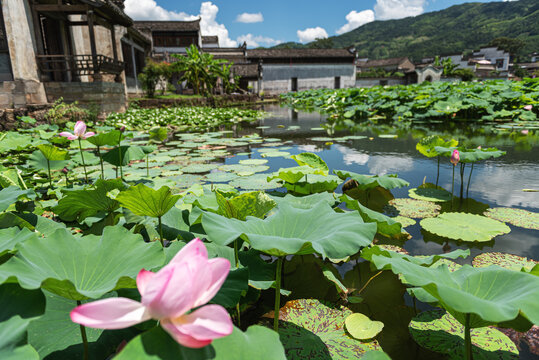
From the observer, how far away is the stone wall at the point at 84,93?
6738 mm

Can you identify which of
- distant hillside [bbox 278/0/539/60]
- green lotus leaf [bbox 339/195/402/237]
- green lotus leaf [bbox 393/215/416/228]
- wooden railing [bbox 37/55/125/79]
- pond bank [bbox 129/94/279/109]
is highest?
distant hillside [bbox 278/0/539/60]

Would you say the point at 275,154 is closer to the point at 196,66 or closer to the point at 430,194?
the point at 430,194

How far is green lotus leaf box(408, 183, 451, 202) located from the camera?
209 centimetres

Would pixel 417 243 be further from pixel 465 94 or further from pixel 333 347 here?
pixel 465 94

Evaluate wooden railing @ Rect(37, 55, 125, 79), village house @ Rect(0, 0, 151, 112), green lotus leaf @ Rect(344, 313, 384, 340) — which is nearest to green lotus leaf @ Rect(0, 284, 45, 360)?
green lotus leaf @ Rect(344, 313, 384, 340)

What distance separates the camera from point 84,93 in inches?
272

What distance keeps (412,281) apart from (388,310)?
508 mm

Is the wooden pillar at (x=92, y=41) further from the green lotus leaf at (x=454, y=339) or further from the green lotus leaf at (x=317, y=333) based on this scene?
the green lotus leaf at (x=454, y=339)

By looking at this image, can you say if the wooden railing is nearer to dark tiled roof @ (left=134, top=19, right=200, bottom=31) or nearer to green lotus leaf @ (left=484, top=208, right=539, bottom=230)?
green lotus leaf @ (left=484, top=208, right=539, bottom=230)

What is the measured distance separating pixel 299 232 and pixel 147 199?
518mm

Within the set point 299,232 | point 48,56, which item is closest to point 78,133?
point 299,232

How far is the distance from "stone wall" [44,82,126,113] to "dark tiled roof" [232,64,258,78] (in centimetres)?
1726

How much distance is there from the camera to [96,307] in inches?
13.7

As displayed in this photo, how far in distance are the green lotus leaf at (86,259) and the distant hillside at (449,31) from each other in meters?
86.3
